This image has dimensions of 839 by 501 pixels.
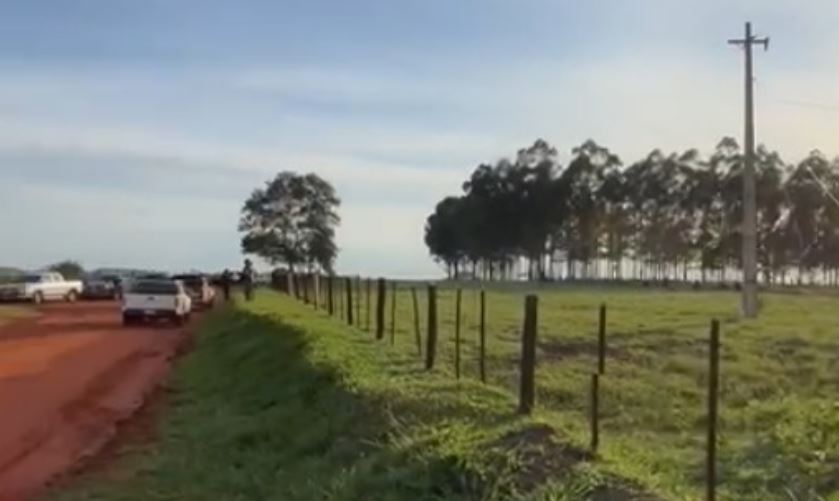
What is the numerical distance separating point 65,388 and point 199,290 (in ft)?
113

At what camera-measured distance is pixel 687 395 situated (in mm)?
14984

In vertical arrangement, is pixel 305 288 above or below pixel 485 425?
above

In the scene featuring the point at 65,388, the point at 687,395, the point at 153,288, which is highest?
the point at 153,288

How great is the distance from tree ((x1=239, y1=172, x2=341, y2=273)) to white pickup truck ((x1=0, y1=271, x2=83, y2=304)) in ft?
167

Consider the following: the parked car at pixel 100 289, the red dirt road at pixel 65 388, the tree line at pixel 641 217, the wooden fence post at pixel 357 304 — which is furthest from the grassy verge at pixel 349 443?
the tree line at pixel 641 217

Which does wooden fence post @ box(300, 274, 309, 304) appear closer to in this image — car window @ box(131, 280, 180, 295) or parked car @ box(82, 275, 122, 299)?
car window @ box(131, 280, 180, 295)

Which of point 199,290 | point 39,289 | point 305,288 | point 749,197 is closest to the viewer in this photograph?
point 749,197

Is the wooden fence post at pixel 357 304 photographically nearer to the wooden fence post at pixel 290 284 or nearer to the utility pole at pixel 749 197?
the utility pole at pixel 749 197

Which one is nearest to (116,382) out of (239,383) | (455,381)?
(239,383)

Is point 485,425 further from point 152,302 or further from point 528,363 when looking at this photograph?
point 152,302

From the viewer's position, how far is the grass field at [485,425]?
31.1 feet

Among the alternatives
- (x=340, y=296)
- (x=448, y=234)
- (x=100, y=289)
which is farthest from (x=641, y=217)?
(x=340, y=296)

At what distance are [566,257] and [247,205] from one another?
30100mm

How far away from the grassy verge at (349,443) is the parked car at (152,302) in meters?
21.7
